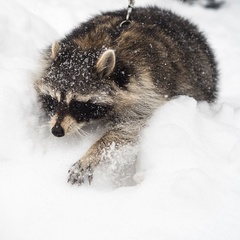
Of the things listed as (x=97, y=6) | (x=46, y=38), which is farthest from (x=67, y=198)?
(x=97, y=6)

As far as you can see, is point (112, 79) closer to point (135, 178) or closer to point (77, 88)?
point (77, 88)

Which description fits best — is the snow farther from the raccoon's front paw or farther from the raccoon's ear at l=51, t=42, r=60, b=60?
the raccoon's ear at l=51, t=42, r=60, b=60

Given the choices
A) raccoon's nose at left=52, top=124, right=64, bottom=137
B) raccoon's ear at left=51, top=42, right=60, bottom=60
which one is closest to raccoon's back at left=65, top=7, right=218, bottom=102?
raccoon's ear at left=51, top=42, right=60, bottom=60

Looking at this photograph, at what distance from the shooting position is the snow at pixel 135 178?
2184 mm

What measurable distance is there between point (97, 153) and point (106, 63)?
0.48m

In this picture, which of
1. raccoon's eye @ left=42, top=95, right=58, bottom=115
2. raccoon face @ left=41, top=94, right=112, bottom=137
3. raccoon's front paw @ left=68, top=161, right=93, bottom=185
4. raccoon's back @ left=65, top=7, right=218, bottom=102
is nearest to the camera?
raccoon's front paw @ left=68, top=161, right=93, bottom=185

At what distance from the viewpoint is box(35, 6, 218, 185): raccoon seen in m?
2.68

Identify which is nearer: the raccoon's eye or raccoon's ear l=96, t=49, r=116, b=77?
raccoon's ear l=96, t=49, r=116, b=77

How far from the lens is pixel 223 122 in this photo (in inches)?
126

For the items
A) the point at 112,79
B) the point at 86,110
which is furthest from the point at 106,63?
the point at 86,110

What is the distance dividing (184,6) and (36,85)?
3.05 metres

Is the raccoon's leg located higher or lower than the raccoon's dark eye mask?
lower

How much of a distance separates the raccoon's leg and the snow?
5cm

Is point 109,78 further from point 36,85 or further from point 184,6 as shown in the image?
point 184,6
